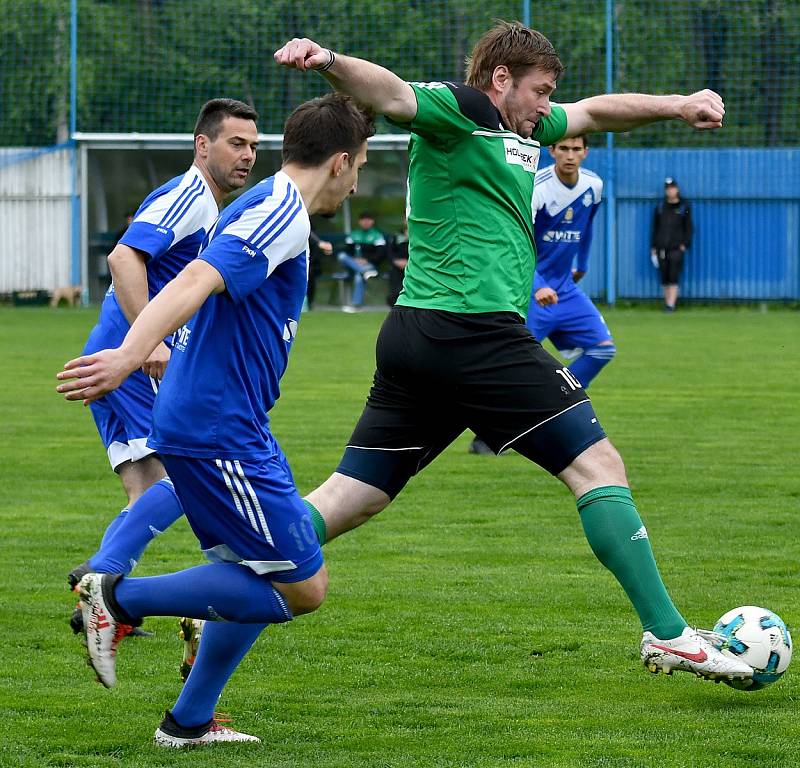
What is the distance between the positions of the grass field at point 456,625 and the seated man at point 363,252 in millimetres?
16386

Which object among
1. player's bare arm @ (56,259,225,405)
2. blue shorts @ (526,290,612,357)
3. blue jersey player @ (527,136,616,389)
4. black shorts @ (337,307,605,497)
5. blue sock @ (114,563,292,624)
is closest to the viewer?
player's bare arm @ (56,259,225,405)

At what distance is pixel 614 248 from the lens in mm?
27938

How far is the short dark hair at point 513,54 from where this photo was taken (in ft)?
16.4

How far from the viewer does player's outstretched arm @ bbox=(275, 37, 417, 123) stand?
14.2 feet

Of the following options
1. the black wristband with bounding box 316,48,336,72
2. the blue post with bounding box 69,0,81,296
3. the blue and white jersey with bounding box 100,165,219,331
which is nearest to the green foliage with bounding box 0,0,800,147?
the blue post with bounding box 69,0,81,296

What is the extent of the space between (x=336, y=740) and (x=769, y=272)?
24742mm

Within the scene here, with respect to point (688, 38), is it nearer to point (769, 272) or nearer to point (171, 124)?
point (769, 272)

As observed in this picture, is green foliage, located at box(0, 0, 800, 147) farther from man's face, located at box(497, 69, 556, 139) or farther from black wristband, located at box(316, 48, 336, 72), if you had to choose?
black wristband, located at box(316, 48, 336, 72)

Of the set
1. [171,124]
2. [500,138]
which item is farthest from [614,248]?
[500,138]

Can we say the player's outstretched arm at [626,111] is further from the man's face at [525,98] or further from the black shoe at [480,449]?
the black shoe at [480,449]

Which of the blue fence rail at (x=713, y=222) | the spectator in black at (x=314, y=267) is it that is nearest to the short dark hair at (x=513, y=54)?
the spectator in black at (x=314, y=267)

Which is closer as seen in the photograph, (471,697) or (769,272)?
(471,697)

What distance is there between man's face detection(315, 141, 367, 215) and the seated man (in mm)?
23820

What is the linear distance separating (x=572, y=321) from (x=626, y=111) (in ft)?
17.1
